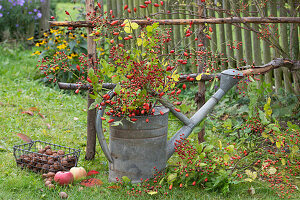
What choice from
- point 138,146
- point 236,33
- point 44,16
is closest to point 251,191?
point 138,146

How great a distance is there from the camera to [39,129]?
11.9ft

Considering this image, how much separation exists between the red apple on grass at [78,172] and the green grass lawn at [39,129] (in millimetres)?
66

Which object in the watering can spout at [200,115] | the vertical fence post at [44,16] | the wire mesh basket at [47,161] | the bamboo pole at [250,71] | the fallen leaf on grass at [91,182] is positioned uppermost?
the vertical fence post at [44,16]

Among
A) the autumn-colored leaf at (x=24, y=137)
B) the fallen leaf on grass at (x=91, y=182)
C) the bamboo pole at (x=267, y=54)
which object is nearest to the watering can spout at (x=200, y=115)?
the fallen leaf on grass at (x=91, y=182)

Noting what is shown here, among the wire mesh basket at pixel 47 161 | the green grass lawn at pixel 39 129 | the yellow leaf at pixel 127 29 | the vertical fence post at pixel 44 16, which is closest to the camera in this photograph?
the yellow leaf at pixel 127 29

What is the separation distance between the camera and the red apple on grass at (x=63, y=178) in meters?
2.41

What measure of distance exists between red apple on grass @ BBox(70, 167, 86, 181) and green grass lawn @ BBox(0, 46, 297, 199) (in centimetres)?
7

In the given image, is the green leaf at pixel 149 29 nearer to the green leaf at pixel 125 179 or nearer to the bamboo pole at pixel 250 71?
the bamboo pole at pixel 250 71

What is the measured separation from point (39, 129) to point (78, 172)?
4.19 ft

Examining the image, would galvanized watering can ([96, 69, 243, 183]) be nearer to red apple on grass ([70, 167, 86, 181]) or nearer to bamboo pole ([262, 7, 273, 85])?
red apple on grass ([70, 167, 86, 181])

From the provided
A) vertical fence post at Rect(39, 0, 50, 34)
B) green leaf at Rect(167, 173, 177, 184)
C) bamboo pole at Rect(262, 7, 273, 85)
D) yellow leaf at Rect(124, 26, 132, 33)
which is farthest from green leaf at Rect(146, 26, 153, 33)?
vertical fence post at Rect(39, 0, 50, 34)

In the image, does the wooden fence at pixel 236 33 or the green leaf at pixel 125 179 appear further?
the wooden fence at pixel 236 33

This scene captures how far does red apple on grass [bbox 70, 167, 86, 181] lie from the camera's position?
2.52 meters

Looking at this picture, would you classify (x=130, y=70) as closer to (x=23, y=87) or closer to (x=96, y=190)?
(x=96, y=190)
